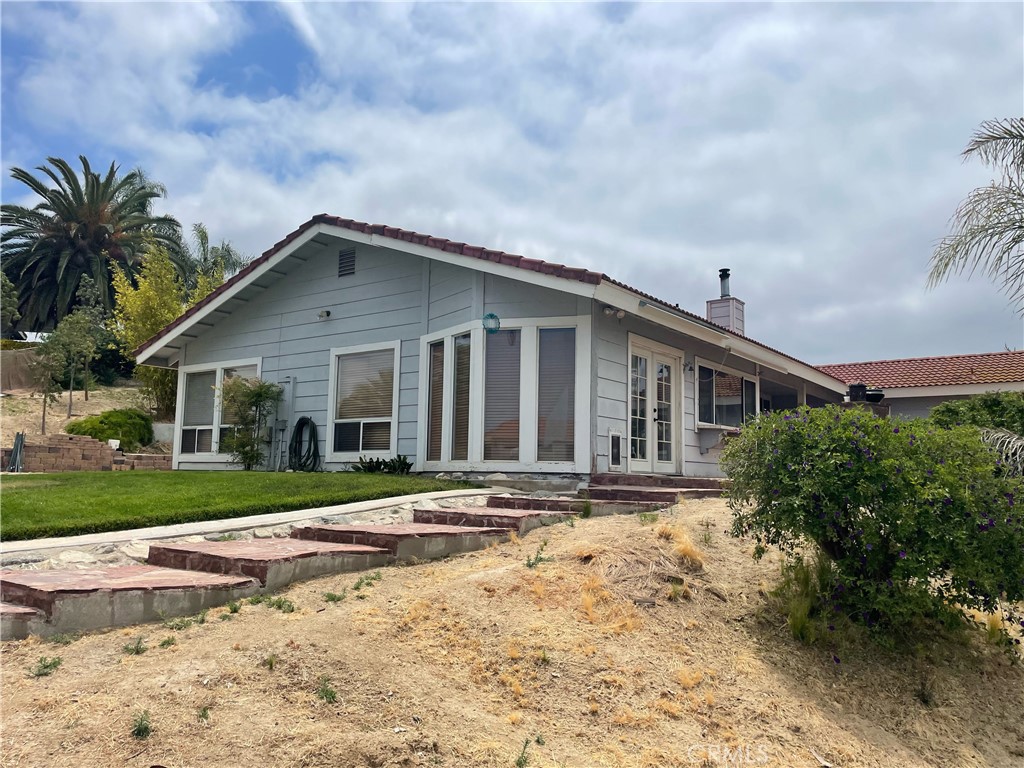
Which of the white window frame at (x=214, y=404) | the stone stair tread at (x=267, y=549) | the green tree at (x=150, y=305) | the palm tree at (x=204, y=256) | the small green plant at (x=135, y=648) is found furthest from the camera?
the palm tree at (x=204, y=256)

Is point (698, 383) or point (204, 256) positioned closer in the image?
point (698, 383)

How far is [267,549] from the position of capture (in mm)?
5715

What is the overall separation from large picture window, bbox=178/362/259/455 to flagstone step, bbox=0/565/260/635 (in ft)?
29.3

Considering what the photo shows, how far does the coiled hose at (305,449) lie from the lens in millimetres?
12467

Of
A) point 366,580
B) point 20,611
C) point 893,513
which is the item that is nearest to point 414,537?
point 366,580

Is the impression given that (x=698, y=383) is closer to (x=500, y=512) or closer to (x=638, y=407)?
(x=638, y=407)

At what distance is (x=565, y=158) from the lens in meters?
11.1

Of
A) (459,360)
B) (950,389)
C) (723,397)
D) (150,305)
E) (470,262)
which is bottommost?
(723,397)

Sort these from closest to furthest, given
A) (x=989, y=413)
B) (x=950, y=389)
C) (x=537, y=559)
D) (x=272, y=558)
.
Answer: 1. (x=272, y=558)
2. (x=537, y=559)
3. (x=989, y=413)
4. (x=950, y=389)

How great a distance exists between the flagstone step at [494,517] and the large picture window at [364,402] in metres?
4.22

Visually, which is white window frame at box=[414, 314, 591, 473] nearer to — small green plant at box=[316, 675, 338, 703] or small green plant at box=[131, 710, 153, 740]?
small green plant at box=[316, 675, 338, 703]

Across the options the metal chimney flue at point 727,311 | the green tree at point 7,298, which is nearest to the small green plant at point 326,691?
the metal chimney flue at point 727,311

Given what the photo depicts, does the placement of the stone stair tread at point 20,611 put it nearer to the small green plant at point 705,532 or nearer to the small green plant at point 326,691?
the small green plant at point 326,691

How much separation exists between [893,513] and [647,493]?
376 centimetres
